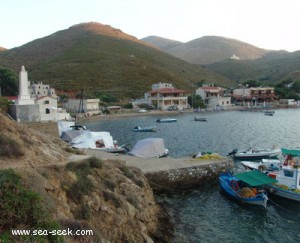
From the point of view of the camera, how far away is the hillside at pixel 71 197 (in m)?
9.95

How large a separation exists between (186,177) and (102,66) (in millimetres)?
122687

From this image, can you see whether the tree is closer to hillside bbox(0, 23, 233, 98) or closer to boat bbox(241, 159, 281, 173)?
hillside bbox(0, 23, 233, 98)

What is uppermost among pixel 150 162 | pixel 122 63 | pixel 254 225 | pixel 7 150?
pixel 122 63

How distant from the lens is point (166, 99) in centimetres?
11012

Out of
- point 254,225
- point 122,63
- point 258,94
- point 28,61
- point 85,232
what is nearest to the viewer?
point 85,232

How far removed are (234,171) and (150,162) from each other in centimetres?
875

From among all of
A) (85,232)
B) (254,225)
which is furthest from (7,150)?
(254,225)

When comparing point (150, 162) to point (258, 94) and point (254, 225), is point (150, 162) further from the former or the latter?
point (258, 94)

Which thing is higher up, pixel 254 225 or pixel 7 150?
pixel 7 150

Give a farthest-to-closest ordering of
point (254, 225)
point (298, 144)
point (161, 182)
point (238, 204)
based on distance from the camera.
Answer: point (298, 144)
point (161, 182)
point (238, 204)
point (254, 225)

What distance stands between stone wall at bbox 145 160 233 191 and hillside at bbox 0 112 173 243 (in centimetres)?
400

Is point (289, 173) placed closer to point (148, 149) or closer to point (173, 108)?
point (148, 149)

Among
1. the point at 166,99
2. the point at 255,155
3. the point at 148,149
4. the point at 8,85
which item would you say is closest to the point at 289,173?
the point at 255,155

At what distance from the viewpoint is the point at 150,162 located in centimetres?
2895
